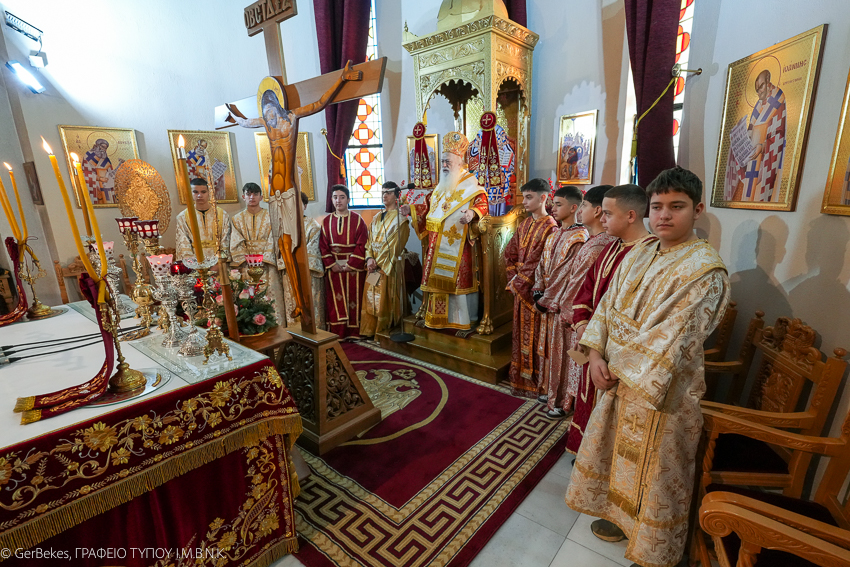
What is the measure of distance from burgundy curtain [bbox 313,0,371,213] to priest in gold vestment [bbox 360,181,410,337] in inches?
69.9

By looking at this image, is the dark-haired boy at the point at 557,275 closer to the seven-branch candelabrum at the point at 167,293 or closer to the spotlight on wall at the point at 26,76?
the seven-branch candelabrum at the point at 167,293

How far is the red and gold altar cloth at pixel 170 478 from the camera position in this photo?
1172 mm

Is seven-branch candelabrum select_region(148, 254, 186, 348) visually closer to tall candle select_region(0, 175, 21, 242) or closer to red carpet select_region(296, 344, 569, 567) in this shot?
tall candle select_region(0, 175, 21, 242)

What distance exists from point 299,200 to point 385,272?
2.43 meters

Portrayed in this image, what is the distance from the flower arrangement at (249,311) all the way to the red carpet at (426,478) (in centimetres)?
98

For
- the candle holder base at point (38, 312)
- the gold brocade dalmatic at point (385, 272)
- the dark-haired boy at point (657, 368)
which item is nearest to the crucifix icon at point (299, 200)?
the candle holder base at point (38, 312)

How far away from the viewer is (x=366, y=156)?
6.53 metres

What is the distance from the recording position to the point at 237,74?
553 cm

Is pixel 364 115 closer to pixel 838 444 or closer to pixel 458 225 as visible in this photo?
pixel 458 225

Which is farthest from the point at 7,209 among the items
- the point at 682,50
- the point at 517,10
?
the point at 682,50

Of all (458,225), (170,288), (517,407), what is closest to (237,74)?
(458,225)

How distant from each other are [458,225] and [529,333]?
4.28 ft

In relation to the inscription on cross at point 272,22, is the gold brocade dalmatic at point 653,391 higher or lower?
lower

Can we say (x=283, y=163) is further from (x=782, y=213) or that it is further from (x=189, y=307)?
(x=782, y=213)
